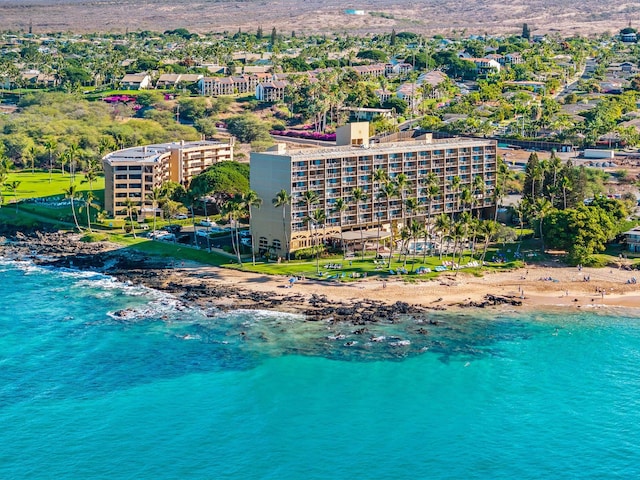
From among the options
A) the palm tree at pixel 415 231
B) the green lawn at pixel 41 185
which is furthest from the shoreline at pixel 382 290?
the green lawn at pixel 41 185

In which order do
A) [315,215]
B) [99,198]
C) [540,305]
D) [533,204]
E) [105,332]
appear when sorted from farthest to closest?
[99,198], [533,204], [315,215], [540,305], [105,332]

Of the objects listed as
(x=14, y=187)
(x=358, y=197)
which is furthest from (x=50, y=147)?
(x=358, y=197)

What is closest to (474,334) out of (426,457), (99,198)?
(426,457)

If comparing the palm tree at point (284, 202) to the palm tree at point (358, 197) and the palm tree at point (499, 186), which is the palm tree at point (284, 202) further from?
the palm tree at point (499, 186)

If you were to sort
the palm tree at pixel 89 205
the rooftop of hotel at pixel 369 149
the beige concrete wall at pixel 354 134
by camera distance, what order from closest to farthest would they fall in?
the rooftop of hotel at pixel 369 149 → the beige concrete wall at pixel 354 134 → the palm tree at pixel 89 205

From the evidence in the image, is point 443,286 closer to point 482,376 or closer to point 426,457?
point 482,376
